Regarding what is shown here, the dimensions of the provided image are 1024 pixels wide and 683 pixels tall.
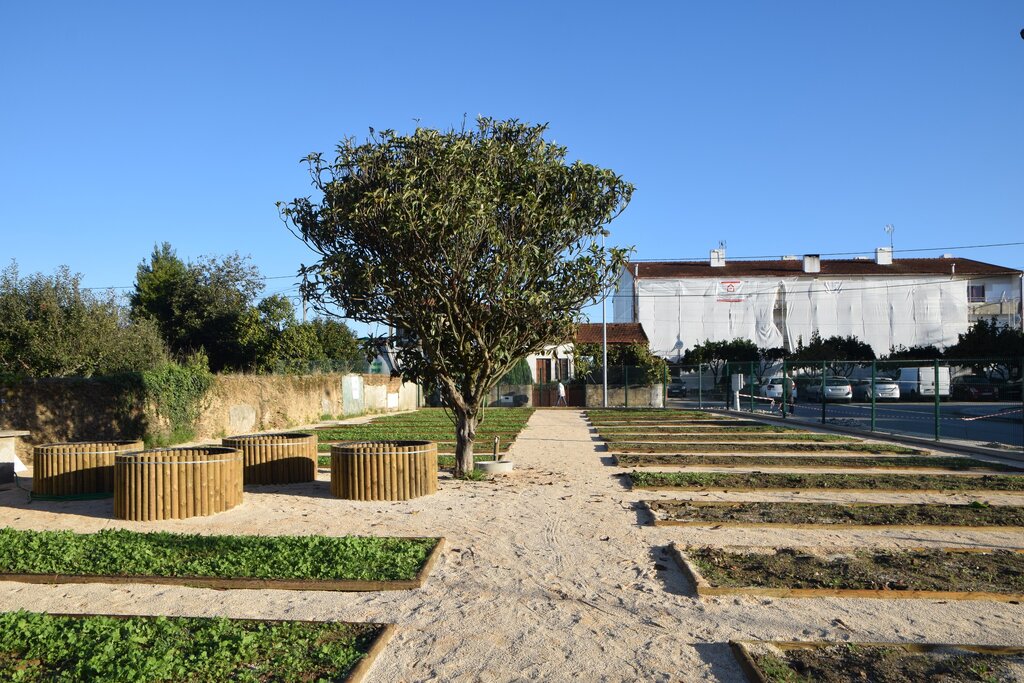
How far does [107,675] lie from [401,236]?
8202mm

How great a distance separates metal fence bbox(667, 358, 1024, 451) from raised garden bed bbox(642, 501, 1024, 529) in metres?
9.41

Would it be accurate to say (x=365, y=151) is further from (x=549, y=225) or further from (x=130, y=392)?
(x=130, y=392)

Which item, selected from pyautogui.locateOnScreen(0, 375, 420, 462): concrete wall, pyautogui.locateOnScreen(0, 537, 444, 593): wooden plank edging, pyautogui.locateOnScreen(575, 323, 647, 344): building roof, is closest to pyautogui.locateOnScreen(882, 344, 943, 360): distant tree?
pyautogui.locateOnScreen(575, 323, 647, 344): building roof

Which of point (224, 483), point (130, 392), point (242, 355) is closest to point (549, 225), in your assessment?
point (224, 483)

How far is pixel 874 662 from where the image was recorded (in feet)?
16.3

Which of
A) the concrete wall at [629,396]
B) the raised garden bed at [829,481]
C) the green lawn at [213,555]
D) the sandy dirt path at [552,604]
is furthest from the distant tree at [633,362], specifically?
the green lawn at [213,555]

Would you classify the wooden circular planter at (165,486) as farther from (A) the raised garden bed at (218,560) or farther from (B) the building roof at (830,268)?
(B) the building roof at (830,268)

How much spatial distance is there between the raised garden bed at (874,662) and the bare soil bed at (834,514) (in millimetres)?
4147

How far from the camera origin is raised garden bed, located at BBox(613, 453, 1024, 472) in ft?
50.0

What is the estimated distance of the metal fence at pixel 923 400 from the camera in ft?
65.3

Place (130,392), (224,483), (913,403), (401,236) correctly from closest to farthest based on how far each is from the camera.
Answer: (224,483) < (401,236) < (130,392) < (913,403)

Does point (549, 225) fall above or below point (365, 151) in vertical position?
below

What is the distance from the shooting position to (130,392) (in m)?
18.1

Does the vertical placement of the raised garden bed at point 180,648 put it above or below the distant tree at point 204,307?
below
